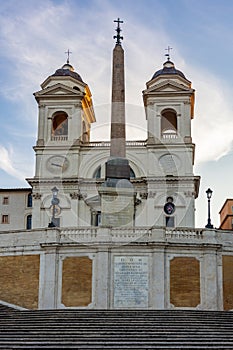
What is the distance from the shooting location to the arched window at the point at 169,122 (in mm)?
57625

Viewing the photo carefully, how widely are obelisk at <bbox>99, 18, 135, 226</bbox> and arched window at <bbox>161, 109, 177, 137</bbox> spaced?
20.6m

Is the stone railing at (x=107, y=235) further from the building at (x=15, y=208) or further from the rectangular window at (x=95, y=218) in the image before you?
the building at (x=15, y=208)

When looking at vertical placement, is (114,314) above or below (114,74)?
below

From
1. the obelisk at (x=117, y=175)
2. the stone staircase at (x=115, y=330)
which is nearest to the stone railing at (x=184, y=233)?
the obelisk at (x=117, y=175)

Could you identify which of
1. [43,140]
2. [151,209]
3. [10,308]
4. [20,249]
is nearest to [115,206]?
[20,249]

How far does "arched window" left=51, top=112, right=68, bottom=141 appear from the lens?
190 ft

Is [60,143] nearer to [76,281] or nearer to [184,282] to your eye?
[76,281]

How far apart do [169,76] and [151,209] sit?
12.5 metres

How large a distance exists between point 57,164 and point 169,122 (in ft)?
35.8

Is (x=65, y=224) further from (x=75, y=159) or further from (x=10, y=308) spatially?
(x=10, y=308)

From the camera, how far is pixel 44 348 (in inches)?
792

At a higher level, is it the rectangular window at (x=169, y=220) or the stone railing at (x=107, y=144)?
the stone railing at (x=107, y=144)

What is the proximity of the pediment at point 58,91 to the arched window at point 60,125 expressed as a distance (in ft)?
5.76

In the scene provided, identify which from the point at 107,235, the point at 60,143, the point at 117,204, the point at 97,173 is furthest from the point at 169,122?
the point at 107,235
